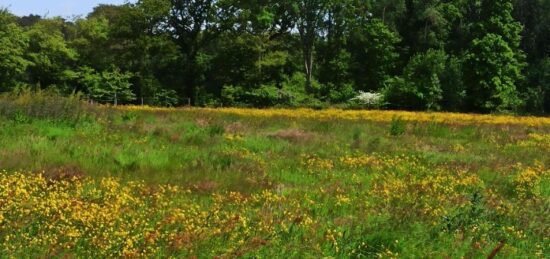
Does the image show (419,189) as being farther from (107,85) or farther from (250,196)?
Answer: (107,85)

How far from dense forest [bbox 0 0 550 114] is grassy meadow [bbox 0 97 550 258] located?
35.9m

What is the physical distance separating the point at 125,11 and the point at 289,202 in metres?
56.6

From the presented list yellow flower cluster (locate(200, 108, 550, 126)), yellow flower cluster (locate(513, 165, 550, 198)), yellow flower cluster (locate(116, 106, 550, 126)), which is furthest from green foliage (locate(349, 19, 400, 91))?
yellow flower cluster (locate(513, 165, 550, 198))

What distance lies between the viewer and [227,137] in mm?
16672

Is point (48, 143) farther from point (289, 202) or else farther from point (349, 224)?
point (349, 224)

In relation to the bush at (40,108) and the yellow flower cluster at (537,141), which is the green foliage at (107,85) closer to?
the bush at (40,108)

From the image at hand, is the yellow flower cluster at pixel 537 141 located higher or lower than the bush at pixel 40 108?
lower

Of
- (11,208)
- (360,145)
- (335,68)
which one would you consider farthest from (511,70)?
(11,208)

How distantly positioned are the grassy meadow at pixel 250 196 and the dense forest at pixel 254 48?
35.9 m

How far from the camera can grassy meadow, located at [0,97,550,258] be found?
5.52m

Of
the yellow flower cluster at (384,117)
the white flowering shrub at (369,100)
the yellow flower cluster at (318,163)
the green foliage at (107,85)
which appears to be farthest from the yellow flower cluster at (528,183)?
the green foliage at (107,85)

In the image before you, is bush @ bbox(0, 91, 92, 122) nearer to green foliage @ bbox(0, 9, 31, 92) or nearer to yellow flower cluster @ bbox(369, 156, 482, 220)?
yellow flower cluster @ bbox(369, 156, 482, 220)

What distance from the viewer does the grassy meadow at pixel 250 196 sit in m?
5.52

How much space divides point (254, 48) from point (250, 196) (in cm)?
5233
